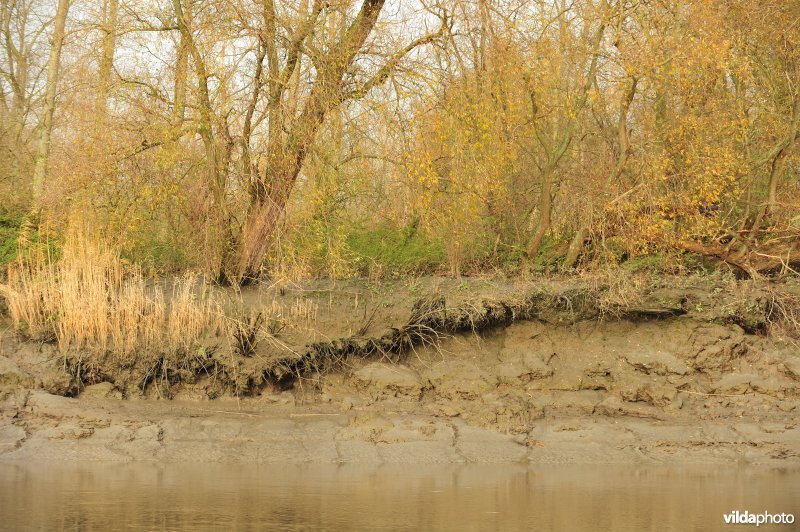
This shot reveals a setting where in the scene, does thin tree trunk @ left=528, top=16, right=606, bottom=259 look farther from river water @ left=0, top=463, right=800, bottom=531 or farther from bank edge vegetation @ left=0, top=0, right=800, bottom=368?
river water @ left=0, top=463, right=800, bottom=531

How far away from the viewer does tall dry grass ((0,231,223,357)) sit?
1322 cm

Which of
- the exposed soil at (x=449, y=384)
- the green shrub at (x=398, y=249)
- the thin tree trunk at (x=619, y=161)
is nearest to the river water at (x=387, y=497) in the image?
the exposed soil at (x=449, y=384)

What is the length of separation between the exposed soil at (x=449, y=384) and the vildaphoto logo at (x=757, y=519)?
3519mm

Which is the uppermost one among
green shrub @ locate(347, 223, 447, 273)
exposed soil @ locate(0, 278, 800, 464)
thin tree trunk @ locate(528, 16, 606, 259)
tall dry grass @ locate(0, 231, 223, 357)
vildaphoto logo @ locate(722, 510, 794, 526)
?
thin tree trunk @ locate(528, 16, 606, 259)

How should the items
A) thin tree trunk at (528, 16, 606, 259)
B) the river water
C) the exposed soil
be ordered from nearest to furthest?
the river water < the exposed soil < thin tree trunk at (528, 16, 606, 259)

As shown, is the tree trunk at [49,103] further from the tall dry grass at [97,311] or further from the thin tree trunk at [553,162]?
the thin tree trunk at [553,162]

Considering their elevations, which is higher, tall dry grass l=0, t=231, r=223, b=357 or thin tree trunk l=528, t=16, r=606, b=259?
thin tree trunk l=528, t=16, r=606, b=259

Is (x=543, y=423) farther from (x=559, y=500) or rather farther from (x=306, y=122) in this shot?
(x=306, y=122)

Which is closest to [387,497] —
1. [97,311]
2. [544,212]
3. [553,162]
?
[97,311]

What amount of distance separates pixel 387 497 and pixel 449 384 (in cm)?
448

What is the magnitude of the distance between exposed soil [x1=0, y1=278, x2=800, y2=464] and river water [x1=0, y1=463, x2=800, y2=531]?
2.17ft

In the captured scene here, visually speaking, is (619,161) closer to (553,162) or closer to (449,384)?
(553,162)

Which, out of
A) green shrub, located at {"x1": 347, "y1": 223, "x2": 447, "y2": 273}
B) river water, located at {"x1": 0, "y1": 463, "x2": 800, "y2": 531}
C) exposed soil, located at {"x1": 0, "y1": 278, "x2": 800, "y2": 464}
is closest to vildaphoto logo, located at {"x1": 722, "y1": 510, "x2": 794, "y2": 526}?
river water, located at {"x1": 0, "y1": 463, "x2": 800, "y2": 531}

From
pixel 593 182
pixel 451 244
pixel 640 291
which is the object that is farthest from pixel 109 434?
pixel 593 182
